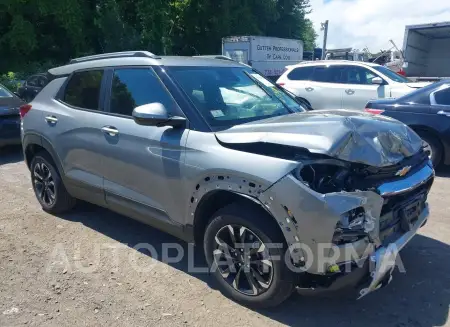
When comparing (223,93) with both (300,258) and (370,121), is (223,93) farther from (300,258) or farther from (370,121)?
(300,258)

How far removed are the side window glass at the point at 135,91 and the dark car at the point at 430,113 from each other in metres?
4.20

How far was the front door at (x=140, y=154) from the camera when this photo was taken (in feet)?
11.3

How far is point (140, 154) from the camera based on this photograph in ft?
11.9

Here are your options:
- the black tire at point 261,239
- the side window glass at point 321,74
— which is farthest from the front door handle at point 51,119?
the side window glass at point 321,74

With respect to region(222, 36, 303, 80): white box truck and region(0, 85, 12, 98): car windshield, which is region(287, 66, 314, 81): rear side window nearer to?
region(0, 85, 12, 98): car windshield

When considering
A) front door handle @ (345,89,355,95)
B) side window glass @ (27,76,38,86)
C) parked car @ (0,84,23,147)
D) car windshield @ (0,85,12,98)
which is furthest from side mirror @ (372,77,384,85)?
side window glass @ (27,76,38,86)

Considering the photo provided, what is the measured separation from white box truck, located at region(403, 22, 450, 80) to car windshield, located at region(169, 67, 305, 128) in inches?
493

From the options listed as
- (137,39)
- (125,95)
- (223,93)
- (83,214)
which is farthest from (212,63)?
(137,39)

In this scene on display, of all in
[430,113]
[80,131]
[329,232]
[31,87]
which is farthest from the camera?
[31,87]

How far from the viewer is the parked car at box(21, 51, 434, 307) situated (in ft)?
8.96

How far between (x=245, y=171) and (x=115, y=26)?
24802mm

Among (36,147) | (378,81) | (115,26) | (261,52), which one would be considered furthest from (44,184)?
(115,26)

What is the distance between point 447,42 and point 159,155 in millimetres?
15841

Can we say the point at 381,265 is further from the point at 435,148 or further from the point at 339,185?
the point at 435,148
